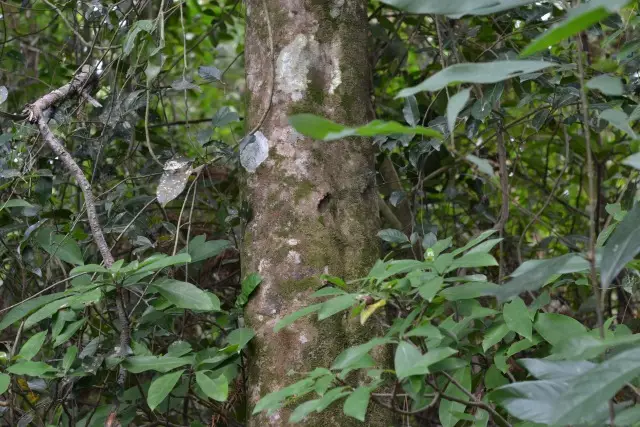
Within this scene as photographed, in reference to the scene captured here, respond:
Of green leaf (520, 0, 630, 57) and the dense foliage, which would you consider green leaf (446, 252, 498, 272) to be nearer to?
the dense foliage

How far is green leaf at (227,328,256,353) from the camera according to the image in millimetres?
1492

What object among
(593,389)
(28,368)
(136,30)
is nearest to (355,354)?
(593,389)

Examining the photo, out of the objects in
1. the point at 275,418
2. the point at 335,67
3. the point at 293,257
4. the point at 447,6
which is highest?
the point at 447,6

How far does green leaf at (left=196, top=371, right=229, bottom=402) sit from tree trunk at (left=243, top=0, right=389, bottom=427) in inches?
7.3

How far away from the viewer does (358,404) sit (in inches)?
39.2

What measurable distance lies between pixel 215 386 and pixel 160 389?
101mm

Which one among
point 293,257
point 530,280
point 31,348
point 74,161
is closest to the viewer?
point 530,280

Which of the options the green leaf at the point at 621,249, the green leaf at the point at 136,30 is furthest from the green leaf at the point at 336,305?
the green leaf at the point at 136,30

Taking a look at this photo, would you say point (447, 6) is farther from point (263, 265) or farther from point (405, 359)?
point (263, 265)

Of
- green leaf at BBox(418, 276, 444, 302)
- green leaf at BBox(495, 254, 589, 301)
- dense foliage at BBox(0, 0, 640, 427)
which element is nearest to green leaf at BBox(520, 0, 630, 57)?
dense foliage at BBox(0, 0, 640, 427)

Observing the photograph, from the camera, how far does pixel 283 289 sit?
1554mm

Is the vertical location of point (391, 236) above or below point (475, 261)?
below

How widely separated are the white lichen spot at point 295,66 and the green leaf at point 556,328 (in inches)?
28.0

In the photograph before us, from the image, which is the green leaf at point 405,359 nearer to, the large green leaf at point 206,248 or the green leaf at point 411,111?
the large green leaf at point 206,248
